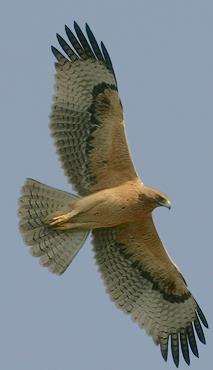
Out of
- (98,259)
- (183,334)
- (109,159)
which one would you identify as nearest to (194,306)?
(183,334)

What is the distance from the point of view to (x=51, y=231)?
46.1 feet

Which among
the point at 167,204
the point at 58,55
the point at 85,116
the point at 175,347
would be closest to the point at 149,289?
the point at 175,347

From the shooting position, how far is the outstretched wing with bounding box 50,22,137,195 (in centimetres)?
1378

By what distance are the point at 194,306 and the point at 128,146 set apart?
236 centimetres

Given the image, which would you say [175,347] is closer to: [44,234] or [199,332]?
[199,332]

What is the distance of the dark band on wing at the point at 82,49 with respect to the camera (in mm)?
13844

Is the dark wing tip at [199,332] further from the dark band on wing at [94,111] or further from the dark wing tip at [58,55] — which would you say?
the dark wing tip at [58,55]

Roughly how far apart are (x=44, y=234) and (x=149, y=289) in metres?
1.57

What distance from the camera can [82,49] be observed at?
45.7 feet

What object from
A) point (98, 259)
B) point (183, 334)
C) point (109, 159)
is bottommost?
point (183, 334)

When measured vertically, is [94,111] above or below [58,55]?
below

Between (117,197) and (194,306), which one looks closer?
(117,197)

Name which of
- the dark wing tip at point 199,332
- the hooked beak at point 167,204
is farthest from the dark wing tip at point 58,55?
the dark wing tip at point 199,332

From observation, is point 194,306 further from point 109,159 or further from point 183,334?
point 109,159
